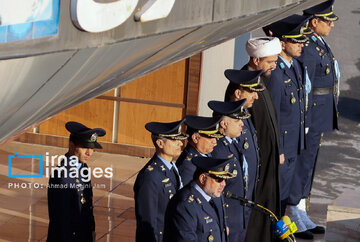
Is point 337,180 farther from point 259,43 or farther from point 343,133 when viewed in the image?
point 259,43

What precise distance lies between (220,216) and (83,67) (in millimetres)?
3073

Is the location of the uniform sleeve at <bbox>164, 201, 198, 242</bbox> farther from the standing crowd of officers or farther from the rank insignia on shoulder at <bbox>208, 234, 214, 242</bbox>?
the rank insignia on shoulder at <bbox>208, 234, 214, 242</bbox>

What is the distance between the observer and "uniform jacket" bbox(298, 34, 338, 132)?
896 cm

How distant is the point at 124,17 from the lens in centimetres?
323

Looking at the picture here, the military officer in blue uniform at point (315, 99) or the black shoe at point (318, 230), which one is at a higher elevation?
the military officer in blue uniform at point (315, 99)

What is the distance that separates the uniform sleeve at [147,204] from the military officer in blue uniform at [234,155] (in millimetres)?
814

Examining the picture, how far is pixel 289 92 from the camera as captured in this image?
838 centimetres

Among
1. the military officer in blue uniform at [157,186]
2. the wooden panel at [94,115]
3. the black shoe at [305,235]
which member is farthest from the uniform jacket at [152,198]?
the wooden panel at [94,115]

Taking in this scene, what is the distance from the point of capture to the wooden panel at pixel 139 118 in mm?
11141

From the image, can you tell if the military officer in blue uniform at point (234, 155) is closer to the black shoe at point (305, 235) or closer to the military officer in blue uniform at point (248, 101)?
the military officer in blue uniform at point (248, 101)

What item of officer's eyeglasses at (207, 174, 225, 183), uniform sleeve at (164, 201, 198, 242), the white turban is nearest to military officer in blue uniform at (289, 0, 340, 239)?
the white turban

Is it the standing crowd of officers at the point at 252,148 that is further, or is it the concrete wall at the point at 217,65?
the concrete wall at the point at 217,65

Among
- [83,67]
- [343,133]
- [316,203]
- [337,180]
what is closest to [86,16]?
[83,67]

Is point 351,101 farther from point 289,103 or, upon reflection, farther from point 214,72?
point 289,103
